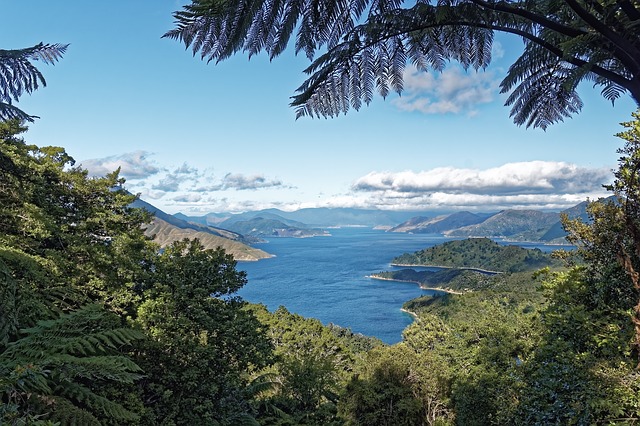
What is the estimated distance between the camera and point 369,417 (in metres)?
18.7

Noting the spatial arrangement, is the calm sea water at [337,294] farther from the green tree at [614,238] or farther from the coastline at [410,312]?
the green tree at [614,238]

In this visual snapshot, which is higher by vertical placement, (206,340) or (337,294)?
(206,340)

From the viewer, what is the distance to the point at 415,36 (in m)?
3.43

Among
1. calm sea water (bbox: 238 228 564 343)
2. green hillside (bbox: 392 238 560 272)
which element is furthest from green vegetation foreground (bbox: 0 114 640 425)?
green hillside (bbox: 392 238 560 272)

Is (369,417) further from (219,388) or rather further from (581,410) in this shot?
(581,410)

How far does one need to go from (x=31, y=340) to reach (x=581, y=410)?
683 centimetres

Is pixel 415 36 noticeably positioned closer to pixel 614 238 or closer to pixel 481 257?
pixel 614 238

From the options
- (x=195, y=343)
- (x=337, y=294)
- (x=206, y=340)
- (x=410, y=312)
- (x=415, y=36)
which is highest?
(x=415, y=36)

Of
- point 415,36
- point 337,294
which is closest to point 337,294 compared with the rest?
point 337,294

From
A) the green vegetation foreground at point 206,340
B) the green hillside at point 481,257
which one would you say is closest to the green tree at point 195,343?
the green vegetation foreground at point 206,340

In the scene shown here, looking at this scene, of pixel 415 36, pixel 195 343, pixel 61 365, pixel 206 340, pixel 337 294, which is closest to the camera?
pixel 61 365

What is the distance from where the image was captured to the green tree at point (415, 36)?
9.07 feet

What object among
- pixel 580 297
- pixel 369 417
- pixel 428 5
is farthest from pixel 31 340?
pixel 369 417

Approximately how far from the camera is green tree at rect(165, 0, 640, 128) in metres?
2.76
